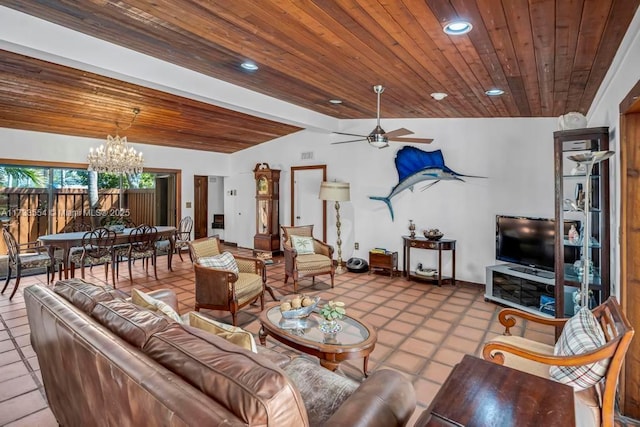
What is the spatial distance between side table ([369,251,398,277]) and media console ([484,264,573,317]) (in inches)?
60.5

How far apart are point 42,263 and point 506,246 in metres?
6.37

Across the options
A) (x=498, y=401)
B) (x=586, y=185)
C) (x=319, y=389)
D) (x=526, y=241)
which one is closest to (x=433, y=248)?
(x=526, y=241)

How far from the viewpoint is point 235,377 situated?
1037mm

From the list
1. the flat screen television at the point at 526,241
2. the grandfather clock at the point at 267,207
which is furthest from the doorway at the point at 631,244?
the grandfather clock at the point at 267,207

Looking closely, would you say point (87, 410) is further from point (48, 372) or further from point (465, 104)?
point (465, 104)

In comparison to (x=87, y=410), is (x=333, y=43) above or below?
above

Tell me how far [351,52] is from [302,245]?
3.17m

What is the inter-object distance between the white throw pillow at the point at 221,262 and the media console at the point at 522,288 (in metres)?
3.28

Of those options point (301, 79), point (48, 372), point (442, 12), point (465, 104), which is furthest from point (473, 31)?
point (48, 372)

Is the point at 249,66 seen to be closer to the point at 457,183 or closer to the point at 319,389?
the point at 319,389

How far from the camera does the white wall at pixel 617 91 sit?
191 cm

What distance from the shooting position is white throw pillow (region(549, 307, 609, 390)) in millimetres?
1651

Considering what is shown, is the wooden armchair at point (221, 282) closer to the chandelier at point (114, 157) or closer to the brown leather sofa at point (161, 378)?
the brown leather sofa at point (161, 378)

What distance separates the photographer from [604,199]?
104 inches
